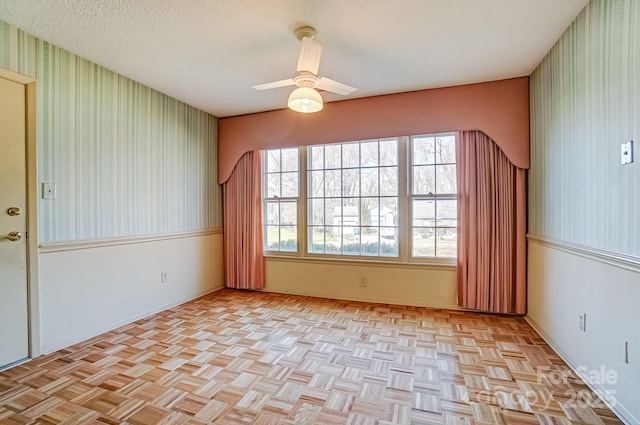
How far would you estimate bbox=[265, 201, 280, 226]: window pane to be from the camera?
419 cm

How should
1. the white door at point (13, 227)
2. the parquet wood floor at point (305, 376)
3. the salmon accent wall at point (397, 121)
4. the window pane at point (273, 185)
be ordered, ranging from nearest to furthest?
the parquet wood floor at point (305, 376)
the white door at point (13, 227)
the salmon accent wall at point (397, 121)
the window pane at point (273, 185)

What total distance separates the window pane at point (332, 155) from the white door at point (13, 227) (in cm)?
280

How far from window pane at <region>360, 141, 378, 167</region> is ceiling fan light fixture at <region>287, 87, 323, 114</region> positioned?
151 cm

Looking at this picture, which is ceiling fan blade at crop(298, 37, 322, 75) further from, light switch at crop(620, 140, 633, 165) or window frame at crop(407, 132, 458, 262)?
light switch at crop(620, 140, 633, 165)

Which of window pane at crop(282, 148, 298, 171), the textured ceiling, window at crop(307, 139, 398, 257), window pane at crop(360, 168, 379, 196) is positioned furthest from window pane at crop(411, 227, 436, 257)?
window pane at crop(282, 148, 298, 171)

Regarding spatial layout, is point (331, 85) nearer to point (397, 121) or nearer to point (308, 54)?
point (308, 54)

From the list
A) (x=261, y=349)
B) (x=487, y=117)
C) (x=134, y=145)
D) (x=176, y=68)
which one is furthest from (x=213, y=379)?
(x=487, y=117)

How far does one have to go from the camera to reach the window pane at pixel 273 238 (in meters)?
4.19

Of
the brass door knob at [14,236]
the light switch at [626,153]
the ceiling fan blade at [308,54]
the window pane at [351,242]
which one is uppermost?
the ceiling fan blade at [308,54]

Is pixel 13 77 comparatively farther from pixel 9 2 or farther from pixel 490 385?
pixel 490 385

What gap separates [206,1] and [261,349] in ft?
8.17

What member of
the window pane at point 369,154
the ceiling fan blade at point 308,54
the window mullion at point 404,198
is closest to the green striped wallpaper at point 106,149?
the ceiling fan blade at point 308,54

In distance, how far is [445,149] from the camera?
134 inches

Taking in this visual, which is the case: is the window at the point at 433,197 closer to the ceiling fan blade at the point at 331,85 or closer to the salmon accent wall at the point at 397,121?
the salmon accent wall at the point at 397,121
